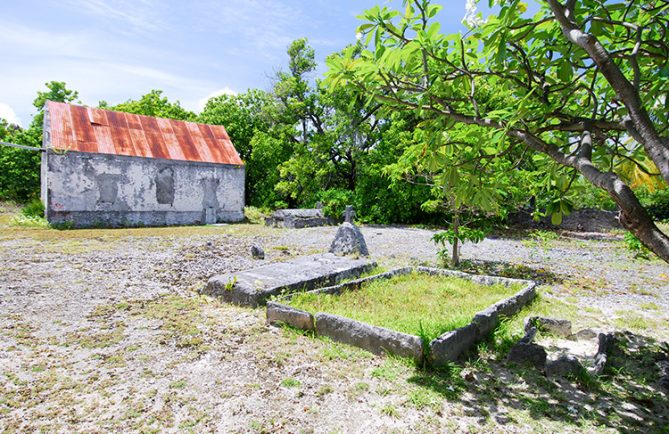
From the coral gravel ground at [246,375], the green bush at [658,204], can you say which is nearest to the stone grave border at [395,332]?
the coral gravel ground at [246,375]

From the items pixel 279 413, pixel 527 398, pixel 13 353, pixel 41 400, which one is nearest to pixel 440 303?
pixel 527 398

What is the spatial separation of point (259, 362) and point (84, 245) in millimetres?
9485

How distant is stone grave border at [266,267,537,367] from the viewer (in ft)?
13.7

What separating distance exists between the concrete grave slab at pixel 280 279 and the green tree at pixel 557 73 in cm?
373

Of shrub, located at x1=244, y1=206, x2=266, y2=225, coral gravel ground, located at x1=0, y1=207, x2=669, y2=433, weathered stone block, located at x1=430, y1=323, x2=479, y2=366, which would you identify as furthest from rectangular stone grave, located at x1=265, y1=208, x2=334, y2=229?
weathered stone block, located at x1=430, y1=323, x2=479, y2=366

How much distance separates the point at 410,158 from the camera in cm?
734

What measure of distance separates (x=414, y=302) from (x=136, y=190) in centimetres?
1520

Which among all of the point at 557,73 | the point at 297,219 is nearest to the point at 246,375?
the point at 557,73

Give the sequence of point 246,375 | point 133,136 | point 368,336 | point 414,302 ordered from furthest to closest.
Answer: point 133,136, point 414,302, point 368,336, point 246,375

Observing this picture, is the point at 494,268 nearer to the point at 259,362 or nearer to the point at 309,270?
the point at 309,270

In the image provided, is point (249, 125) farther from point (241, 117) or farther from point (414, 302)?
point (414, 302)

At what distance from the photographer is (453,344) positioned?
171 inches

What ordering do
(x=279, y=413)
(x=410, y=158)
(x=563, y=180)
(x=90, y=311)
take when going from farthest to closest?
1. (x=410, y=158)
2. (x=90, y=311)
3. (x=563, y=180)
4. (x=279, y=413)

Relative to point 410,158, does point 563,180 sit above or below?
below
